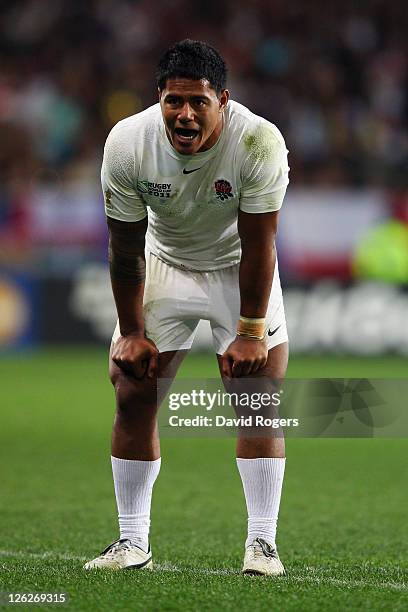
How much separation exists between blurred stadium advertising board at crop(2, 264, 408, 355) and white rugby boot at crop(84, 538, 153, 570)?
8.24 meters

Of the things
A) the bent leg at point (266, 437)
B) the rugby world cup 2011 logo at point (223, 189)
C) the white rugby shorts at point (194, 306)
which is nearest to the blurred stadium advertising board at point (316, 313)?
the white rugby shorts at point (194, 306)

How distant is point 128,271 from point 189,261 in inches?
11.4

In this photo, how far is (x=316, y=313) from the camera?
1328cm

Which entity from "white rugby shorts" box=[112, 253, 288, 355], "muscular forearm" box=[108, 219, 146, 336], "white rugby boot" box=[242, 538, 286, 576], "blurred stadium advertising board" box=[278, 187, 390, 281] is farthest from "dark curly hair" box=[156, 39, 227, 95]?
"blurred stadium advertising board" box=[278, 187, 390, 281]

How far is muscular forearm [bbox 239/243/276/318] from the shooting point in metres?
4.23

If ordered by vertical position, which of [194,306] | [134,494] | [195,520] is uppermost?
[194,306]

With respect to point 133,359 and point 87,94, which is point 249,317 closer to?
point 133,359

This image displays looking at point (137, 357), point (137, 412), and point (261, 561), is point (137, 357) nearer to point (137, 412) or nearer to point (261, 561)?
point (137, 412)

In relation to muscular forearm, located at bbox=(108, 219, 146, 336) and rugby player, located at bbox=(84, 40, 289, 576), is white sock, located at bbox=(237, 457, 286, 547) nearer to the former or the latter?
rugby player, located at bbox=(84, 40, 289, 576)

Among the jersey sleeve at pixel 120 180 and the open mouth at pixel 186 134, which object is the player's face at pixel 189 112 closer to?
the open mouth at pixel 186 134

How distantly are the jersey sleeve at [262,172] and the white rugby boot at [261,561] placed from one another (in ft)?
4.01

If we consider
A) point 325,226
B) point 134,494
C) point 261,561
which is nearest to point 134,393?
point 134,494

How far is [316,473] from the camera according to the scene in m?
7.17

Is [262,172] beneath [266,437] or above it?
above
